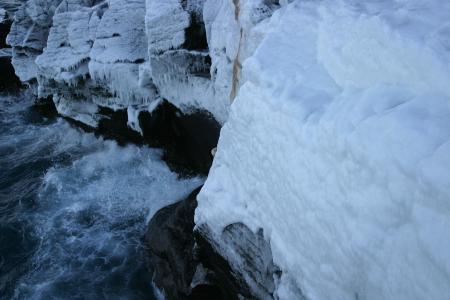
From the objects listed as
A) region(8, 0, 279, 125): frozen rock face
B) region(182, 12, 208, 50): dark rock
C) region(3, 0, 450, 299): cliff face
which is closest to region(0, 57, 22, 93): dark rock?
region(8, 0, 279, 125): frozen rock face

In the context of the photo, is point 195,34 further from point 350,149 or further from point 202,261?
point 350,149

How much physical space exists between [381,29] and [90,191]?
32.1 feet

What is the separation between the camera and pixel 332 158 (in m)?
3.49

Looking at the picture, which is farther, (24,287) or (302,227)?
(24,287)

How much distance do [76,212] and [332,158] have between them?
8.77 m

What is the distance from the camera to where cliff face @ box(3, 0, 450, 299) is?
9.20ft

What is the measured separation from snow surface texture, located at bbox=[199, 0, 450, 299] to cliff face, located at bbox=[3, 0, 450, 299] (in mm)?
13

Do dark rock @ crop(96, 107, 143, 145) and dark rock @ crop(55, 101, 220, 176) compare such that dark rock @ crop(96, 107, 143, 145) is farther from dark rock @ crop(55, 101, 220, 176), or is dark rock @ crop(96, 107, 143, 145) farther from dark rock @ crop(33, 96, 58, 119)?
dark rock @ crop(33, 96, 58, 119)

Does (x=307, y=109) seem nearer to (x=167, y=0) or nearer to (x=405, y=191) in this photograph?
(x=405, y=191)

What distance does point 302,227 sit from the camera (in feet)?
13.0

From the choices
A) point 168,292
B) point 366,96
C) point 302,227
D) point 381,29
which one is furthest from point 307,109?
point 168,292

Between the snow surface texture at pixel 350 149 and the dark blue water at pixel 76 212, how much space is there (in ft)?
15.3

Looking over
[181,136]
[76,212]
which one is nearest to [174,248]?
[76,212]

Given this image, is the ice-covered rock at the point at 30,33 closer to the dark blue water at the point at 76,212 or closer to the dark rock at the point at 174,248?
the dark blue water at the point at 76,212
